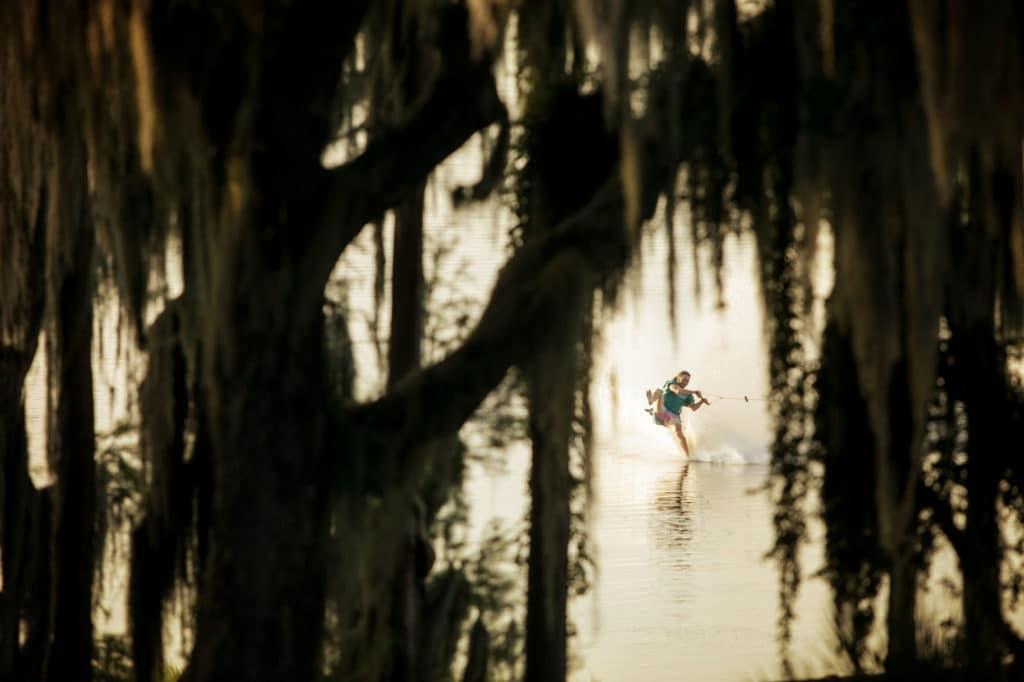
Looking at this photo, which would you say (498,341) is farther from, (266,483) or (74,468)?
(74,468)

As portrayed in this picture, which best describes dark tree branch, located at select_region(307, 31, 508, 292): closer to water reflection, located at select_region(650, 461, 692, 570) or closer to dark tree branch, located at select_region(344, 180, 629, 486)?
dark tree branch, located at select_region(344, 180, 629, 486)

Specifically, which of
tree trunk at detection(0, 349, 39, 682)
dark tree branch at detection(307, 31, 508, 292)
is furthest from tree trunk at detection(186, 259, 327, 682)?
tree trunk at detection(0, 349, 39, 682)

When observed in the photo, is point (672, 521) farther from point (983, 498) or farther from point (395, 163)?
point (395, 163)

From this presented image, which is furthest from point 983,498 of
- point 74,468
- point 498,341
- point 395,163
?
point 74,468

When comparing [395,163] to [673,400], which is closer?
[395,163]

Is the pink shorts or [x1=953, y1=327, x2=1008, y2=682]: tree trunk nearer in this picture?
[x1=953, y1=327, x2=1008, y2=682]: tree trunk

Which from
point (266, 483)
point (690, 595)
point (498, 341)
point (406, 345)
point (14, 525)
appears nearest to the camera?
point (498, 341)

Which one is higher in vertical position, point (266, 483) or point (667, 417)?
point (667, 417)

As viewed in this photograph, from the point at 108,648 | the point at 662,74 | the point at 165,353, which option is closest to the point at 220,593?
the point at 165,353

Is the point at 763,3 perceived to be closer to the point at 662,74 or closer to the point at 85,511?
the point at 662,74

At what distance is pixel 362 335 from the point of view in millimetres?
5223

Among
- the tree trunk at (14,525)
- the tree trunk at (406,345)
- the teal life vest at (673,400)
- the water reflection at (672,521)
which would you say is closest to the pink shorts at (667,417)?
the teal life vest at (673,400)

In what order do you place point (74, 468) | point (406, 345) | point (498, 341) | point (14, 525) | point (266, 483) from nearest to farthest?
point (498, 341) < point (266, 483) < point (406, 345) < point (14, 525) < point (74, 468)

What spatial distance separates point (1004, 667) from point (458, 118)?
335 cm
